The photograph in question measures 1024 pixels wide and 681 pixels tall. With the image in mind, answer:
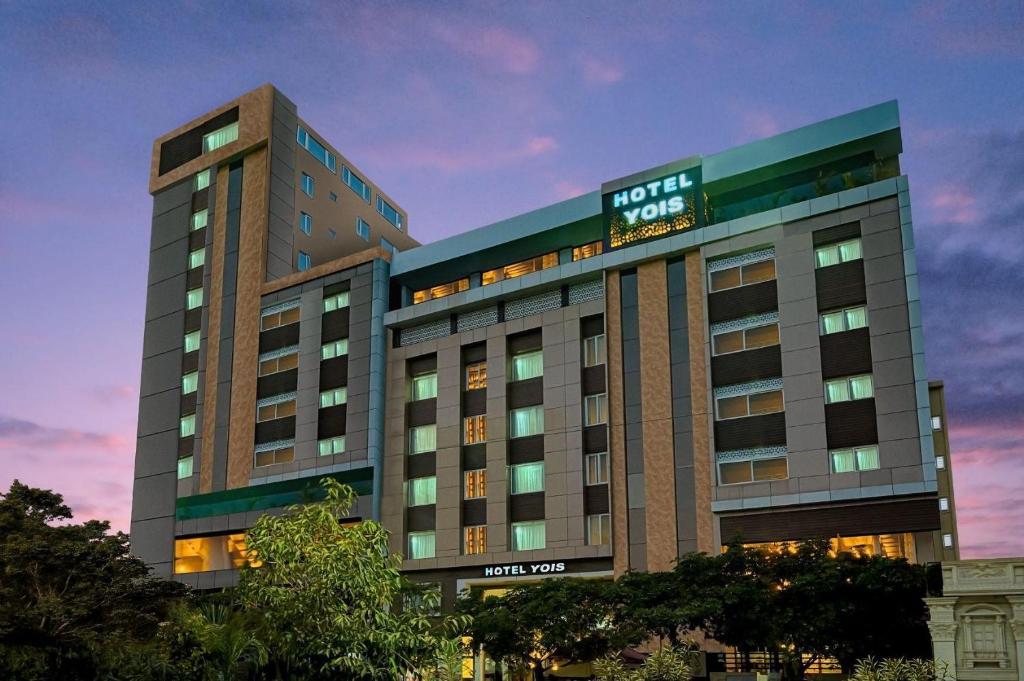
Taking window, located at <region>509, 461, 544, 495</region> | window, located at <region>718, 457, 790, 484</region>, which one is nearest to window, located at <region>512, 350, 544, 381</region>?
window, located at <region>509, 461, 544, 495</region>

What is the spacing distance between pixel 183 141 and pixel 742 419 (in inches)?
2302

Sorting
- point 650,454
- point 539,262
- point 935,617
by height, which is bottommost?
point 935,617

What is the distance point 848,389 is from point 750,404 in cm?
560

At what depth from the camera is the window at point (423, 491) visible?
7106 centimetres

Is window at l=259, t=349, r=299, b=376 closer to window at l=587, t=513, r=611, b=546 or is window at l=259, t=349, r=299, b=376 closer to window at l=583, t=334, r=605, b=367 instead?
window at l=583, t=334, r=605, b=367

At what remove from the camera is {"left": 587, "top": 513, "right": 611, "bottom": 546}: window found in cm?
6247

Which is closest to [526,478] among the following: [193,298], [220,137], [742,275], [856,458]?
[742,275]

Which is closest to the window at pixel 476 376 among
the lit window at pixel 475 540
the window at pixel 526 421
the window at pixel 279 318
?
the window at pixel 526 421

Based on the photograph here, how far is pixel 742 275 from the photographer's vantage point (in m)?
61.4

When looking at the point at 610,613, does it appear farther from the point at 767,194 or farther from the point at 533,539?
the point at 767,194

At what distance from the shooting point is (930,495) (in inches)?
2058

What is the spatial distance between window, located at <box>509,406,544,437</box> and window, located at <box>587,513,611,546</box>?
721 centimetres

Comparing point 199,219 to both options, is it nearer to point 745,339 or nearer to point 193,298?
point 193,298

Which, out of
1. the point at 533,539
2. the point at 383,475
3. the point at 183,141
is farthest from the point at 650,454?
the point at 183,141
